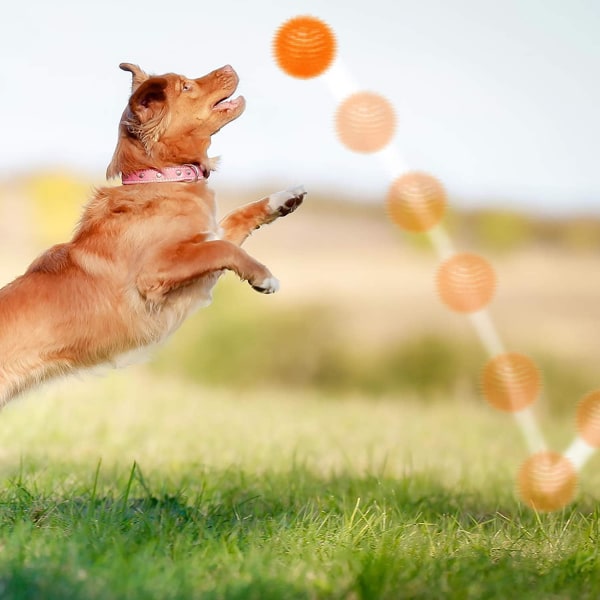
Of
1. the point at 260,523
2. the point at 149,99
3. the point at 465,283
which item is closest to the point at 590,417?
the point at 465,283

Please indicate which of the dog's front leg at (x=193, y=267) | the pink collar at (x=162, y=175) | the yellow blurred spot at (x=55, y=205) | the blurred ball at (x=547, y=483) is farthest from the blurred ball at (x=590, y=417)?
the yellow blurred spot at (x=55, y=205)

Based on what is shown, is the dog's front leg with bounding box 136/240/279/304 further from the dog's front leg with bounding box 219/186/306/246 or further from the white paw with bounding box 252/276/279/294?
the dog's front leg with bounding box 219/186/306/246

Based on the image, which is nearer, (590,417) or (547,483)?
(547,483)

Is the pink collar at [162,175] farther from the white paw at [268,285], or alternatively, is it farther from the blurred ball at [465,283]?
the blurred ball at [465,283]

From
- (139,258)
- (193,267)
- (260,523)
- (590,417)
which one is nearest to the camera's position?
(260,523)

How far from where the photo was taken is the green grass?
280 cm

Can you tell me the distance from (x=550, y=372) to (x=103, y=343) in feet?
24.9

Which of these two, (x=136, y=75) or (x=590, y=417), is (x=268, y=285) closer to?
(x=136, y=75)

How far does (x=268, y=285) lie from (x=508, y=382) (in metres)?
2.10

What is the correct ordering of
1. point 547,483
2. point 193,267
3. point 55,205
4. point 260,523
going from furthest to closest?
point 55,205
point 547,483
point 193,267
point 260,523

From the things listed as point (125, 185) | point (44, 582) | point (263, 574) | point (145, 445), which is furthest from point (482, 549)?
point (145, 445)

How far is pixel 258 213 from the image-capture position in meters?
4.39

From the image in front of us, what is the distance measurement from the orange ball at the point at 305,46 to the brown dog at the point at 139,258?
259 mm

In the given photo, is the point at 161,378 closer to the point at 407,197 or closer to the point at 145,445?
the point at 145,445
